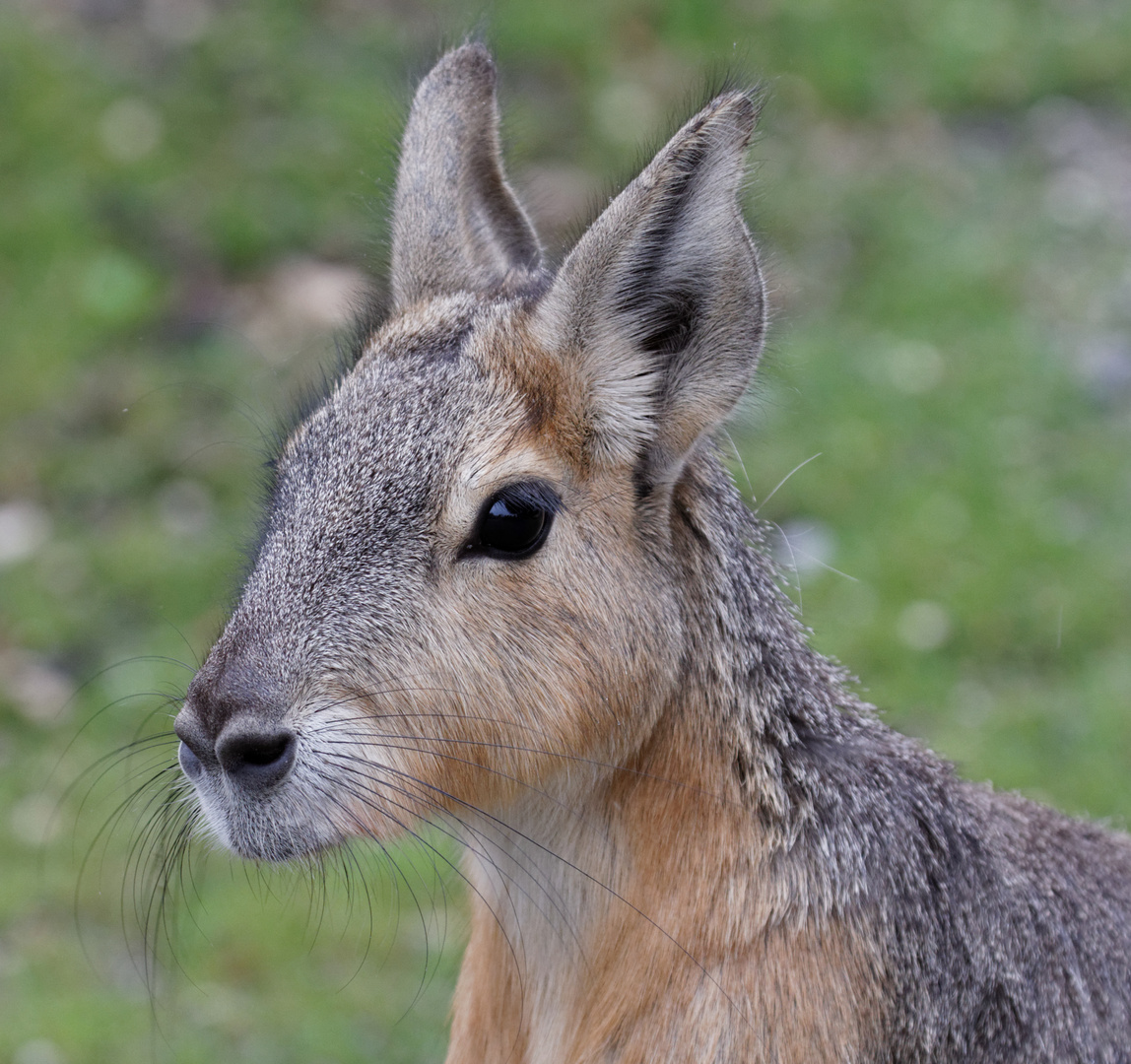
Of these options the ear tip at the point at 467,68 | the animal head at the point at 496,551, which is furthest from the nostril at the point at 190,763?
the ear tip at the point at 467,68

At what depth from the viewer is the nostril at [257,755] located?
2791 millimetres

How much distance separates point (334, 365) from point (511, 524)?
5.44 ft

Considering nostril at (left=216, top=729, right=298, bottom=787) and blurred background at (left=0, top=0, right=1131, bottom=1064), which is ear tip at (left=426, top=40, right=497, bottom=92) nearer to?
blurred background at (left=0, top=0, right=1131, bottom=1064)

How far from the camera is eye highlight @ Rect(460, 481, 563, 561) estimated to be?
2.99m

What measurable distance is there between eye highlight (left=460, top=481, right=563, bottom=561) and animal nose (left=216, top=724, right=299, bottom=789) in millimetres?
483

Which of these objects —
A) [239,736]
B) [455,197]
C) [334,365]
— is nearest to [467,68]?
[455,197]

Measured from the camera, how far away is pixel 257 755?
9.23 ft

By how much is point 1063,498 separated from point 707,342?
14.7 ft

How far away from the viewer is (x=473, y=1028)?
3570mm

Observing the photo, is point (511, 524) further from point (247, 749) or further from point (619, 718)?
point (247, 749)

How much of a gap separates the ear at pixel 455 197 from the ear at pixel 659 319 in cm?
53

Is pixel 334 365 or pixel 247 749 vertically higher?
pixel 334 365

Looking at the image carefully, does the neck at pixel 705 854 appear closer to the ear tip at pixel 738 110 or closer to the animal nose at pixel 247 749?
the animal nose at pixel 247 749

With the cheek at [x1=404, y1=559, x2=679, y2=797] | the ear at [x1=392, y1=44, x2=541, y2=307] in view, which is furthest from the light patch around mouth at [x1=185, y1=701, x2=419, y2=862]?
the ear at [x1=392, y1=44, x2=541, y2=307]
